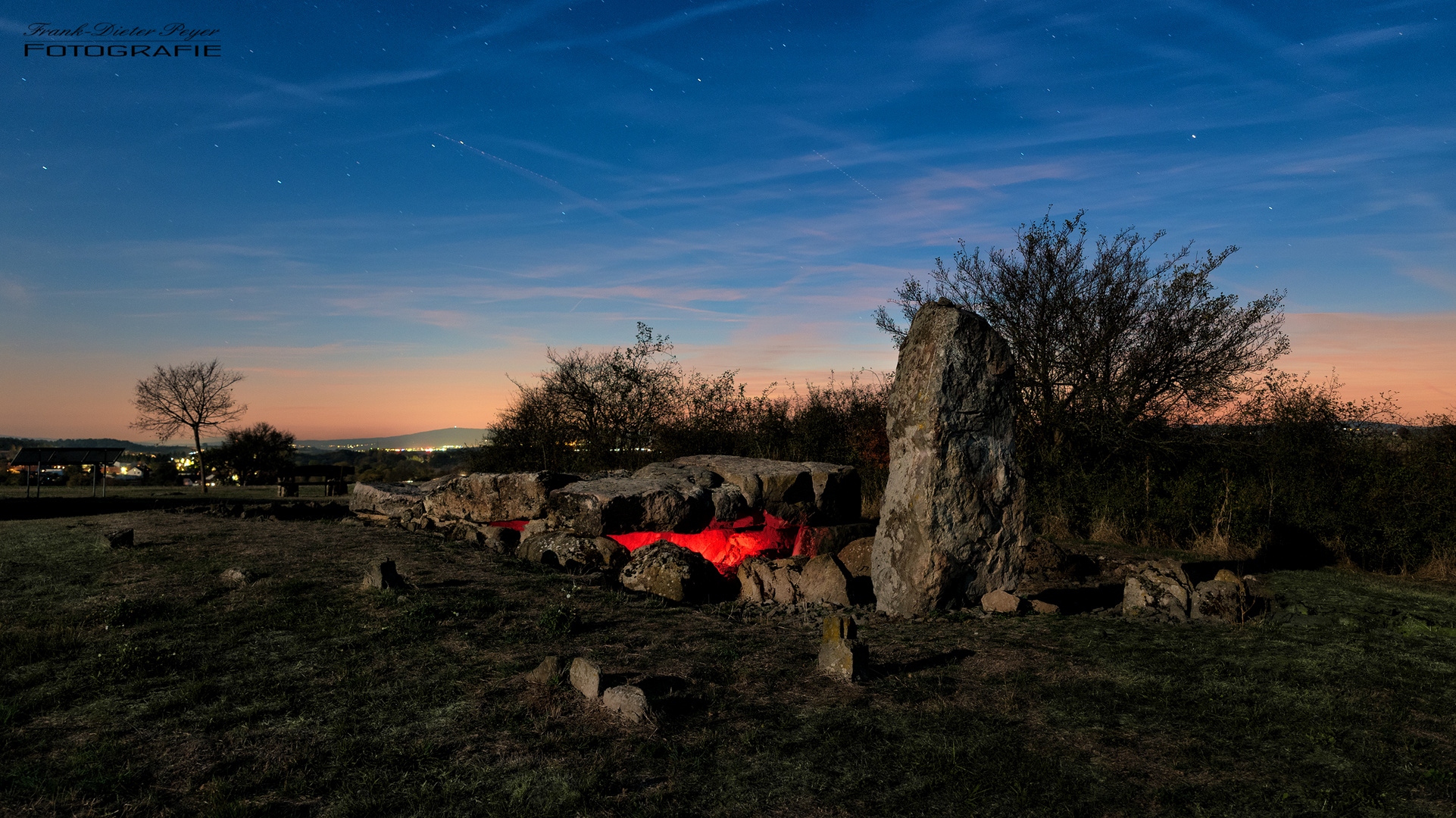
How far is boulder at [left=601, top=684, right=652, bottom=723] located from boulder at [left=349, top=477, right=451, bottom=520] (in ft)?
33.4

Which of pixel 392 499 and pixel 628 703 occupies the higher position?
pixel 392 499

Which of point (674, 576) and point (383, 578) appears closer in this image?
point (383, 578)

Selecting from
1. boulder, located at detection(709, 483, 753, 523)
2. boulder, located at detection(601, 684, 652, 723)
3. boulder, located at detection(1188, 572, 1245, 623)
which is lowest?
boulder, located at detection(1188, 572, 1245, 623)

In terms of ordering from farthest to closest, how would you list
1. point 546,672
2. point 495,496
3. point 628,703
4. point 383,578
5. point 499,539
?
point 495,496
point 499,539
point 383,578
point 546,672
point 628,703

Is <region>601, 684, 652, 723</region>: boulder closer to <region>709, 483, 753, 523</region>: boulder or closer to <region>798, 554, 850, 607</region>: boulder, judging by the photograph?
<region>798, 554, 850, 607</region>: boulder

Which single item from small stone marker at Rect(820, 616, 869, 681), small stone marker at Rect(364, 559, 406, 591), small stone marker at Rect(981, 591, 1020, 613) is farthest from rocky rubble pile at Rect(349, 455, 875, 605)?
small stone marker at Rect(820, 616, 869, 681)

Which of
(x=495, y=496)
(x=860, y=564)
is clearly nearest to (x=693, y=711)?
(x=860, y=564)

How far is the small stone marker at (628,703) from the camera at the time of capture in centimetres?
420

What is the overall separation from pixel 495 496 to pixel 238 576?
4.92 metres

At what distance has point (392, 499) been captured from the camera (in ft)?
47.1

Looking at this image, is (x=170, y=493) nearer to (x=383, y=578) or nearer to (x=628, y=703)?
(x=383, y=578)

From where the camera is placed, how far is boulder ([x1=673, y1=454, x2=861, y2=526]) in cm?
1180

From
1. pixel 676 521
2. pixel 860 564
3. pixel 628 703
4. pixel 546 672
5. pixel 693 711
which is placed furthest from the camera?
pixel 676 521

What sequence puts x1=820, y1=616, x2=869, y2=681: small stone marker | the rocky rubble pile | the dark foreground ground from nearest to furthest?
1. the dark foreground ground
2. x1=820, y1=616, x2=869, y2=681: small stone marker
3. the rocky rubble pile
